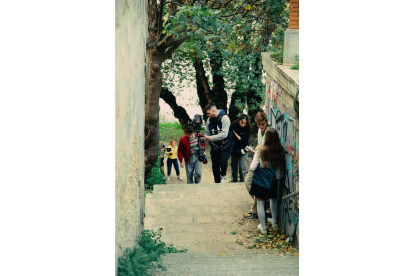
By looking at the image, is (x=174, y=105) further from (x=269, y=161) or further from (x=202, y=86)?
(x=269, y=161)

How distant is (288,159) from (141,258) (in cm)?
261

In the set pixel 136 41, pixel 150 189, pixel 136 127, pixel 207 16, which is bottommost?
pixel 150 189

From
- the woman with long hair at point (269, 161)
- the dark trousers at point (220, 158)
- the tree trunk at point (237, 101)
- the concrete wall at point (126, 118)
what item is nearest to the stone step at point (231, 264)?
the concrete wall at point (126, 118)

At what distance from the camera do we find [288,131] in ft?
18.9

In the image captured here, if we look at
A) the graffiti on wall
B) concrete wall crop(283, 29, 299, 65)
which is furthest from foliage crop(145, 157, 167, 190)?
concrete wall crop(283, 29, 299, 65)

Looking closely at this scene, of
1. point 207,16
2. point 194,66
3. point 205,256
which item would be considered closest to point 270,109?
point 207,16

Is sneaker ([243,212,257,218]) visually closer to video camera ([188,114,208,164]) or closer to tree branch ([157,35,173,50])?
video camera ([188,114,208,164])

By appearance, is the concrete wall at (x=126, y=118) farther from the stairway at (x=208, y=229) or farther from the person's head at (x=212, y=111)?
the person's head at (x=212, y=111)

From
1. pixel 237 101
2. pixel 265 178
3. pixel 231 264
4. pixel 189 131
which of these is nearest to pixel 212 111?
pixel 189 131

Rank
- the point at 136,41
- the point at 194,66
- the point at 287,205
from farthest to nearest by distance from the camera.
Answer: the point at 194,66, the point at 287,205, the point at 136,41

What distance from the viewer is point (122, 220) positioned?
12.0 feet

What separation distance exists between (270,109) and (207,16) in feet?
6.61

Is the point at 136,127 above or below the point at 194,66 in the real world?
below

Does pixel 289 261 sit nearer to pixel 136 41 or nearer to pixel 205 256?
pixel 205 256
